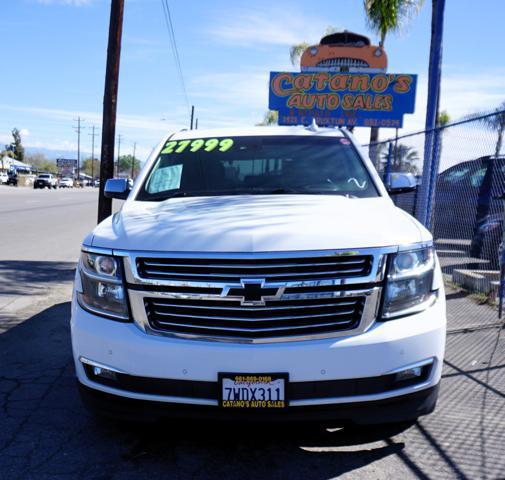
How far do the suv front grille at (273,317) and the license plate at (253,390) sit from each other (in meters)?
0.20

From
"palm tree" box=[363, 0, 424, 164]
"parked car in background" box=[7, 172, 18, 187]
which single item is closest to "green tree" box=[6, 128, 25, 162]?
"parked car in background" box=[7, 172, 18, 187]

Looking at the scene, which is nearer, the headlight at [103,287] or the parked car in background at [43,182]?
the headlight at [103,287]

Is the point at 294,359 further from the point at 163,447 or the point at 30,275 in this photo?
the point at 30,275

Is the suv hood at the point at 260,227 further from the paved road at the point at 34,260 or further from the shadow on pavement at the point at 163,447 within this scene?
the paved road at the point at 34,260

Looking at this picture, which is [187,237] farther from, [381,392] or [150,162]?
A: [150,162]

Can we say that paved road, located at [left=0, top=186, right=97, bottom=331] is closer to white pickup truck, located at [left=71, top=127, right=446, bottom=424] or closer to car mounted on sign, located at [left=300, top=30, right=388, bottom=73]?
white pickup truck, located at [left=71, top=127, right=446, bottom=424]

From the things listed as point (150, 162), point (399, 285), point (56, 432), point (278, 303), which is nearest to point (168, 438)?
point (56, 432)

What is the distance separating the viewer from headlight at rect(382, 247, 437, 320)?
115 inches

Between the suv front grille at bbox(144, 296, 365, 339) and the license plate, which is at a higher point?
the suv front grille at bbox(144, 296, 365, 339)

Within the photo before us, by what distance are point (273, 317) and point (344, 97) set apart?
14584 millimetres

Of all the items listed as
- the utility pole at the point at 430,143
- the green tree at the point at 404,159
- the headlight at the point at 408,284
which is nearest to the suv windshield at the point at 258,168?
the headlight at the point at 408,284

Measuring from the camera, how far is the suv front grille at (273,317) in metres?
2.85

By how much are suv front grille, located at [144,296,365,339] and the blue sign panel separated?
14415 millimetres

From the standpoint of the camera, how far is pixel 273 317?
2.86 meters
